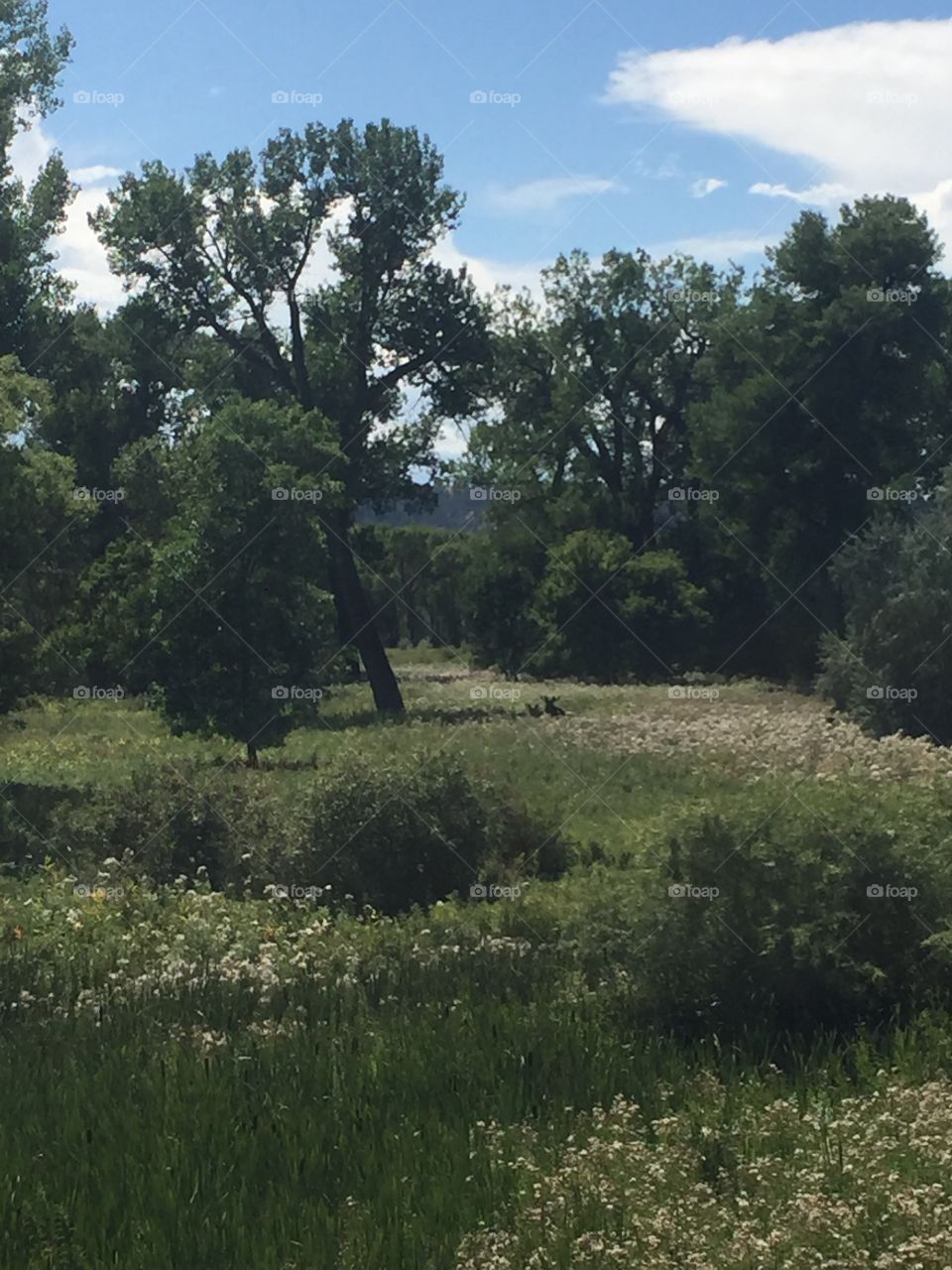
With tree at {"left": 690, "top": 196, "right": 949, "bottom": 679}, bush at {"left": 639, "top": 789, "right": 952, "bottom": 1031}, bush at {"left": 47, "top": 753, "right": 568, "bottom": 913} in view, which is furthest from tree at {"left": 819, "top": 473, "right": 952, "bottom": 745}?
bush at {"left": 639, "top": 789, "right": 952, "bottom": 1031}

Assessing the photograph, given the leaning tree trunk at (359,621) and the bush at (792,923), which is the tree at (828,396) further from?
the bush at (792,923)

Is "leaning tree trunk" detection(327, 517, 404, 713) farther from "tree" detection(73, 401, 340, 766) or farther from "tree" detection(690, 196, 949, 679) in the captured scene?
"tree" detection(690, 196, 949, 679)

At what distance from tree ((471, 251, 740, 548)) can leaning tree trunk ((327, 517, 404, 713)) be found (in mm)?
21880

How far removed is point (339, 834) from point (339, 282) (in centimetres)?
3078

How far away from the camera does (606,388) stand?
212 ft

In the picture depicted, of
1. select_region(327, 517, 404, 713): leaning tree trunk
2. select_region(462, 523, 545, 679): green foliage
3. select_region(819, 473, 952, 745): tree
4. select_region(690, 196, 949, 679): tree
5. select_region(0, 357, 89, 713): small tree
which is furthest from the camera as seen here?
select_region(462, 523, 545, 679): green foliage

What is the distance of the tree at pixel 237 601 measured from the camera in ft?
98.5

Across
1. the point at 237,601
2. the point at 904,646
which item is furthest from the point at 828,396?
the point at 237,601

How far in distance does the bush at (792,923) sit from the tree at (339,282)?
103 ft

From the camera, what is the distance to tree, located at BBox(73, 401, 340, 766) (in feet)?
98.5

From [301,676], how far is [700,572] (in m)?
35.6

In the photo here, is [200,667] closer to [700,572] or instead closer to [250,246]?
[250,246]

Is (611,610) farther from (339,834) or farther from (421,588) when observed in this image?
(421,588)

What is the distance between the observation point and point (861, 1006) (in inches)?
408
